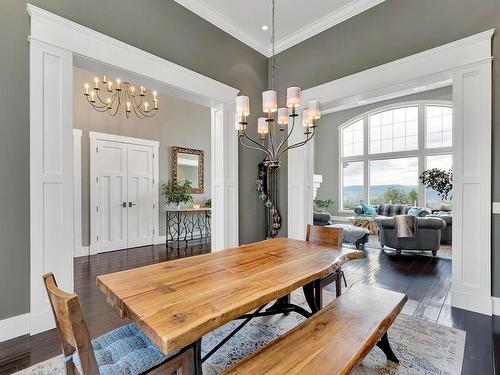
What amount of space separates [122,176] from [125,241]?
4.58 feet

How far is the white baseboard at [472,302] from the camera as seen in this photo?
254 cm

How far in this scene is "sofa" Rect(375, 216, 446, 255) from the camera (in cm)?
473

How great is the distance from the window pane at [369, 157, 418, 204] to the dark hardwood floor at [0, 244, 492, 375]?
3.84 meters

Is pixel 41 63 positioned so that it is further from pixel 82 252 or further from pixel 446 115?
pixel 446 115

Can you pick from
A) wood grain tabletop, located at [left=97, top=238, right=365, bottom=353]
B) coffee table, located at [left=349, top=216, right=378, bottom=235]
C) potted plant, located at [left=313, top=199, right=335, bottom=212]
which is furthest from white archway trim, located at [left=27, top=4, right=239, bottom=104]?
potted plant, located at [left=313, top=199, right=335, bottom=212]

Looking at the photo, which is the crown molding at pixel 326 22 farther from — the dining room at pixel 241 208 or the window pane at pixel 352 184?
the window pane at pixel 352 184

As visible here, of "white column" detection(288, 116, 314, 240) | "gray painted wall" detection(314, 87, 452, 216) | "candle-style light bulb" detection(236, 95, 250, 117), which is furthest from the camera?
"gray painted wall" detection(314, 87, 452, 216)

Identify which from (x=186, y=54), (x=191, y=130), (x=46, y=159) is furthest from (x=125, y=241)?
(x=186, y=54)

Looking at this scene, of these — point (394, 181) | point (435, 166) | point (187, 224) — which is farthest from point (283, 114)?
point (394, 181)

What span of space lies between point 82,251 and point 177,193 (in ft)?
7.04

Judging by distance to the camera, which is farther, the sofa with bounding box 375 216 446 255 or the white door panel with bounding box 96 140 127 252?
the white door panel with bounding box 96 140 127 252

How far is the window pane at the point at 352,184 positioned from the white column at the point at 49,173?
885 cm

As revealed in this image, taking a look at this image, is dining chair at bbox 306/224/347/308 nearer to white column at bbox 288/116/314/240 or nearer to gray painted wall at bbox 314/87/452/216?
white column at bbox 288/116/314/240

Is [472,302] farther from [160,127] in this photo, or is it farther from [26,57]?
[160,127]
